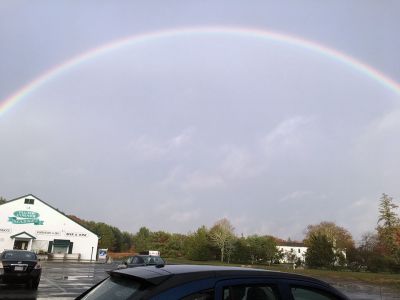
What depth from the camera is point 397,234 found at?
6091cm

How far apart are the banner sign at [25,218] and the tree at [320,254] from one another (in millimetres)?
40761

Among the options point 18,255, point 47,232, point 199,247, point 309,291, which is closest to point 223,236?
point 199,247

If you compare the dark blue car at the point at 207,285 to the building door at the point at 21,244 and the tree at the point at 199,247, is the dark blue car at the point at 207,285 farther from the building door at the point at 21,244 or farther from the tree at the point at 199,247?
the tree at the point at 199,247

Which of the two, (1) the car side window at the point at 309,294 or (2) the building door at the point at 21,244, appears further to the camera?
(2) the building door at the point at 21,244

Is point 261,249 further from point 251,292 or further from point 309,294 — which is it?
point 251,292

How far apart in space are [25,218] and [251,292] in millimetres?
64009

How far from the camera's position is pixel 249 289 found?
386 centimetres

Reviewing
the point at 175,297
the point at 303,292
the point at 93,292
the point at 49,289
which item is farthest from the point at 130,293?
the point at 49,289

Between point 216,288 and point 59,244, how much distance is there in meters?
64.5

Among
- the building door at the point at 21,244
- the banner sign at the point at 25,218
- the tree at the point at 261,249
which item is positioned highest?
the banner sign at the point at 25,218

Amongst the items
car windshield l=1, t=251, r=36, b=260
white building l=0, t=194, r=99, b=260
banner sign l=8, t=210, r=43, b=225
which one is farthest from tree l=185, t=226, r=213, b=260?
car windshield l=1, t=251, r=36, b=260

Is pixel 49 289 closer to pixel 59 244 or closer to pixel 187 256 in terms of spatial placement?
pixel 59 244

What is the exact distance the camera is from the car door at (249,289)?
12.1 ft

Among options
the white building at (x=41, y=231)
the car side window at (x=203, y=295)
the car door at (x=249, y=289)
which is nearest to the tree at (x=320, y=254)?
the white building at (x=41, y=231)
